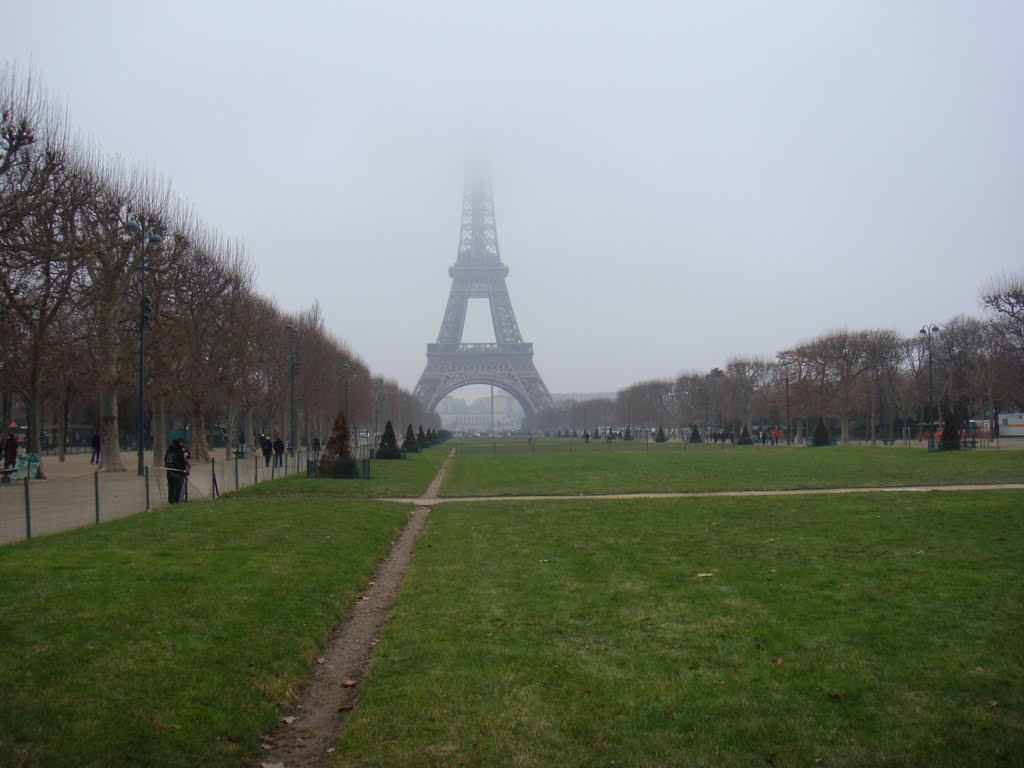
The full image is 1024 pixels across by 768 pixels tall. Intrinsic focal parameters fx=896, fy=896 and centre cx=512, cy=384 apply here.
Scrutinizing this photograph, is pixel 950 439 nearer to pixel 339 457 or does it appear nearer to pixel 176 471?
pixel 339 457

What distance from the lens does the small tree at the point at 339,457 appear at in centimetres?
3550

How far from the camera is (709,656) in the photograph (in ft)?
26.1

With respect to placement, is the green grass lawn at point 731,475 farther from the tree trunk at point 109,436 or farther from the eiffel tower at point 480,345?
the eiffel tower at point 480,345

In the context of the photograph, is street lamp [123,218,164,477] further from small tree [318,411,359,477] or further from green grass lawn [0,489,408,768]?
green grass lawn [0,489,408,768]

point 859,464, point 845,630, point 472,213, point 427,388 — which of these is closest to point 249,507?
point 845,630

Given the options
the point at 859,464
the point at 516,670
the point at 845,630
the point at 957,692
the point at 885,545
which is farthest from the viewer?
the point at 859,464

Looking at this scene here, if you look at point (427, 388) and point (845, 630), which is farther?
Answer: point (427, 388)

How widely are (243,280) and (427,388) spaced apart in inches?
3641

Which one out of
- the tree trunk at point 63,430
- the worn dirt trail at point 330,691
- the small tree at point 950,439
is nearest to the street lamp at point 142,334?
the worn dirt trail at point 330,691

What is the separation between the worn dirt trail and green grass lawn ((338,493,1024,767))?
23 centimetres

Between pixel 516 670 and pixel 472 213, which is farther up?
pixel 472 213

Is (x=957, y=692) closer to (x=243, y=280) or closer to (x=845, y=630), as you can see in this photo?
(x=845, y=630)

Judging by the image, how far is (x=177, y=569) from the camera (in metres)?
11.3

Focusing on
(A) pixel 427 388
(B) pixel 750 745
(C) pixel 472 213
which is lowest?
(B) pixel 750 745
